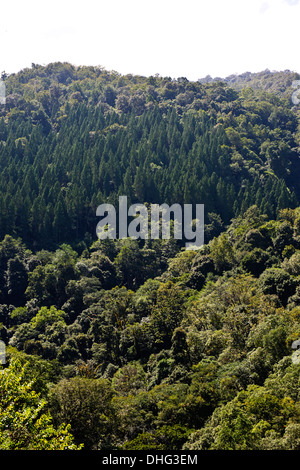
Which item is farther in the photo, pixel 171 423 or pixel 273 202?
pixel 273 202

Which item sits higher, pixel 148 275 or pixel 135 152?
pixel 135 152

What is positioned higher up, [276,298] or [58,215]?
[58,215]

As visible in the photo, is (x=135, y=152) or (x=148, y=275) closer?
(x=148, y=275)

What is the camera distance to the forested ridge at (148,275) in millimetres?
26250

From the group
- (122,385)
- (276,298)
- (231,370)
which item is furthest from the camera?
(276,298)

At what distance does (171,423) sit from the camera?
90.6 feet

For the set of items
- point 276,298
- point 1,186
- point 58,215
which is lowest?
point 276,298

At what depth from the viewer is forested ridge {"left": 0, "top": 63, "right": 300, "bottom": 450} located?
26250 mm

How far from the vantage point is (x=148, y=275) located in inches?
2758

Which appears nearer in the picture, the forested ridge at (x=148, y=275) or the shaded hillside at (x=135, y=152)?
the forested ridge at (x=148, y=275)

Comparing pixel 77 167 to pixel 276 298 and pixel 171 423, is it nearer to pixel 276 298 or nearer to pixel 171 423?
pixel 276 298

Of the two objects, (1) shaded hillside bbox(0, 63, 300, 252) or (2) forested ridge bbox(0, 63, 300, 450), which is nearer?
(2) forested ridge bbox(0, 63, 300, 450)

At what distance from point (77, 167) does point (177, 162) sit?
2159cm
